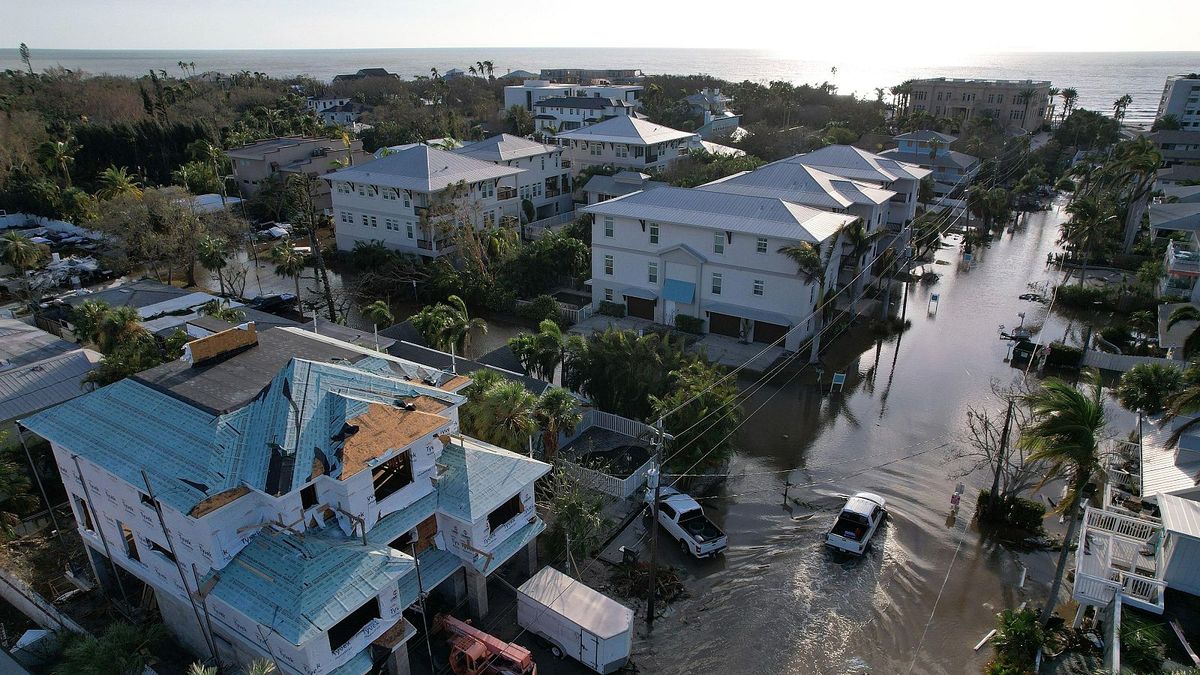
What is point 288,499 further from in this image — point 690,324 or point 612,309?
point 612,309

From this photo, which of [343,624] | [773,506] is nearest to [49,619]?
[343,624]

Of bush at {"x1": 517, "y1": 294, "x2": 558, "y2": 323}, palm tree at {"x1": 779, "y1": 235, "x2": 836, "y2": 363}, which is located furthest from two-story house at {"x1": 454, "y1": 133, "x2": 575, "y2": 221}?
palm tree at {"x1": 779, "y1": 235, "x2": 836, "y2": 363}

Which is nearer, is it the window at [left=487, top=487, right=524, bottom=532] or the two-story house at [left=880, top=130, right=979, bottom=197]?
the window at [left=487, top=487, right=524, bottom=532]

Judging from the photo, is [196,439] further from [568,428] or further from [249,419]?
[568,428]

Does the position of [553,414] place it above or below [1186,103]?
below

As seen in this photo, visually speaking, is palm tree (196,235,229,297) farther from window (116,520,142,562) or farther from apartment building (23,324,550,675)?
window (116,520,142,562)

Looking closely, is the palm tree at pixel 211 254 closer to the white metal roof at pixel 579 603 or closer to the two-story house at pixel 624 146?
the two-story house at pixel 624 146

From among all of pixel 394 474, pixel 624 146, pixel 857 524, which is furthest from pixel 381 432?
pixel 624 146
